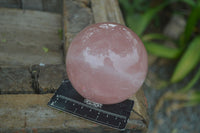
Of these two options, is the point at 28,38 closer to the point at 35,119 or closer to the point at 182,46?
the point at 35,119

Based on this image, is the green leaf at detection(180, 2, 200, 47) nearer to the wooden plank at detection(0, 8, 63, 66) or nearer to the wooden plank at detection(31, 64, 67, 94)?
the wooden plank at detection(0, 8, 63, 66)

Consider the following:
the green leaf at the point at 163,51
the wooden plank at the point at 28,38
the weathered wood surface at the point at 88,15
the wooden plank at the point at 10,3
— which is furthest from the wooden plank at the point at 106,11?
the green leaf at the point at 163,51

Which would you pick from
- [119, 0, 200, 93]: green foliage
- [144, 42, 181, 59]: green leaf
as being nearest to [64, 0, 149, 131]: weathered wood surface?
[119, 0, 200, 93]: green foliage

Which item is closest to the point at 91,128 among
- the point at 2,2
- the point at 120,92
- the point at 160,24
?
the point at 120,92

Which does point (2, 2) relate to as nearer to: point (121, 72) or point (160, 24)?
point (121, 72)

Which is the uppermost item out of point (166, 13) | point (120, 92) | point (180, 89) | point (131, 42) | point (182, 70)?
point (131, 42)

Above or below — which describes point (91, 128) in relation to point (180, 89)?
above
